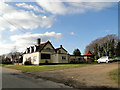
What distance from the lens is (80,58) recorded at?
168 feet

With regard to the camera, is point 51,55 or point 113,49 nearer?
point 51,55

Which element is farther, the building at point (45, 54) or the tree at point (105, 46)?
the tree at point (105, 46)

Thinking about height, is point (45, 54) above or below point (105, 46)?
below

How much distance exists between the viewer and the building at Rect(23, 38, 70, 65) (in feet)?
114

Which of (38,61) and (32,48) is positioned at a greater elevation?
(32,48)

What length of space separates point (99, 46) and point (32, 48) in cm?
2949

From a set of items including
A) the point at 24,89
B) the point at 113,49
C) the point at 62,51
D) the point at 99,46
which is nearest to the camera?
the point at 24,89

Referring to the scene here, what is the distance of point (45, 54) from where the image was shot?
35.8m

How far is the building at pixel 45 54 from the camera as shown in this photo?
A: 3469cm

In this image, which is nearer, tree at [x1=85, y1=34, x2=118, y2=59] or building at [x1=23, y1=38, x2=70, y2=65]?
building at [x1=23, y1=38, x2=70, y2=65]

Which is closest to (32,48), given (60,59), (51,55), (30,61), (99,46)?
(30,61)

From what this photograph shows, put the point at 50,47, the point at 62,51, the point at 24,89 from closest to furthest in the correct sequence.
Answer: the point at 24,89
the point at 50,47
the point at 62,51

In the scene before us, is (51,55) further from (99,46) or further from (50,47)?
(99,46)

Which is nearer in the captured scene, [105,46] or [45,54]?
[45,54]
